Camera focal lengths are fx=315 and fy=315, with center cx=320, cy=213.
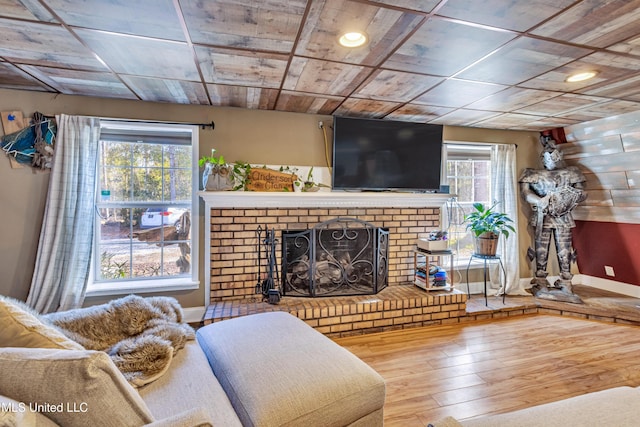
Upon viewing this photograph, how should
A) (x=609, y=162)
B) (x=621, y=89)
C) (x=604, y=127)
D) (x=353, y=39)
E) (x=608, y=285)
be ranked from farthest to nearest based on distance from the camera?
1. (x=608, y=285)
2. (x=609, y=162)
3. (x=604, y=127)
4. (x=621, y=89)
5. (x=353, y=39)

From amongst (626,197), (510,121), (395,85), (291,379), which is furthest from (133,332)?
(626,197)

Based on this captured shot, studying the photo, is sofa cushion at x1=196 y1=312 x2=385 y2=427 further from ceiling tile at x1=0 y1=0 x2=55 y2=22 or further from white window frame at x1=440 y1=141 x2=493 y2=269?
white window frame at x1=440 y1=141 x2=493 y2=269

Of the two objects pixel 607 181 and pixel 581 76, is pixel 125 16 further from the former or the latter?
pixel 607 181

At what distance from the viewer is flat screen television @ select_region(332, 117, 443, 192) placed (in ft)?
10.5

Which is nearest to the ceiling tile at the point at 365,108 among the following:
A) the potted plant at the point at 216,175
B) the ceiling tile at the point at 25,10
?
the potted plant at the point at 216,175

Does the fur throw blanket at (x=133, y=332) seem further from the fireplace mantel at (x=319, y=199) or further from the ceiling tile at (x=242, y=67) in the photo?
the ceiling tile at (x=242, y=67)

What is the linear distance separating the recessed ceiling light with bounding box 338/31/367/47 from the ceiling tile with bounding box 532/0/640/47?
2.97 feet

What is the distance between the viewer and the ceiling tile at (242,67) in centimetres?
195

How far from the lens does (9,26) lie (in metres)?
1.65

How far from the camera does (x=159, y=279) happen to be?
10.1 ft

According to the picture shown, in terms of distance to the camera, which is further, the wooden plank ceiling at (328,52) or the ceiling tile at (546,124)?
the ceiling tile at (546,124)

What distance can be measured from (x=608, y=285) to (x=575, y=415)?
398 cm

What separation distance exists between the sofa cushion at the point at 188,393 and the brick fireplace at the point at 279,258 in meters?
1.29

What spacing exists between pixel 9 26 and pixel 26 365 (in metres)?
1.86
